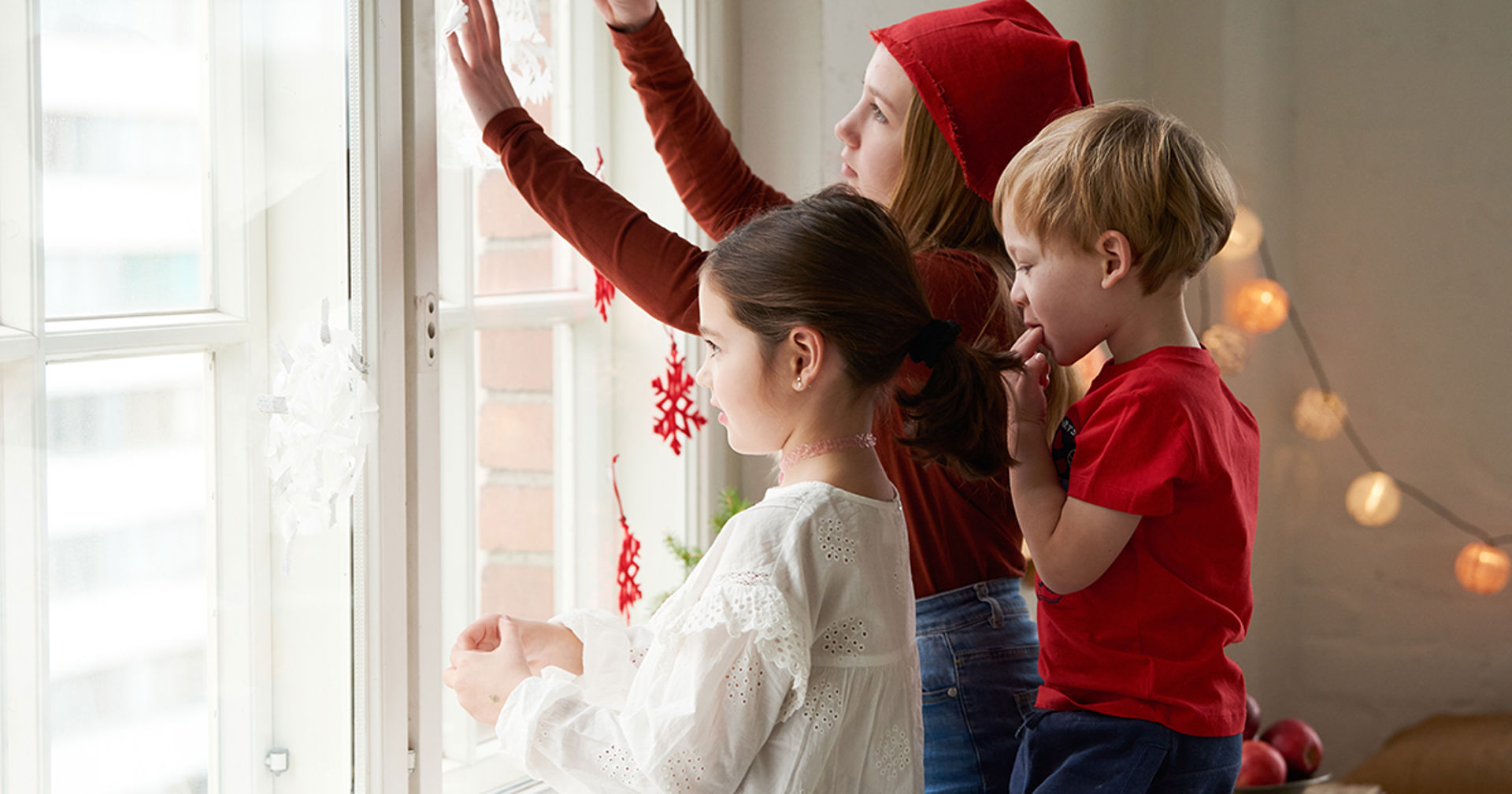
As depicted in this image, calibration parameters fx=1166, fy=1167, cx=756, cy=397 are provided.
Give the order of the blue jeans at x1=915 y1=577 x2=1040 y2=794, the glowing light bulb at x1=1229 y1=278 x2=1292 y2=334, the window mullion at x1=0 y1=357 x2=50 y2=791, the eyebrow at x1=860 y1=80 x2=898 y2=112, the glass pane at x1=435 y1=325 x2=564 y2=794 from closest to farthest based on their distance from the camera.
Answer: the window mullion at x1=0 y1=357 x2=50 y2=791 < the blue jeans at x1=915 y1=577 x2=1040 y2=794 < the eyebrow at x1=860 y1=80 x2=898 y2=112 < the glass pane at x1=435 y1=325 x2=564 y2=794 < the glowing light bulb at x1=1229 y1=278 x2=1292 y2=334

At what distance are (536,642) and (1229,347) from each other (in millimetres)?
1331

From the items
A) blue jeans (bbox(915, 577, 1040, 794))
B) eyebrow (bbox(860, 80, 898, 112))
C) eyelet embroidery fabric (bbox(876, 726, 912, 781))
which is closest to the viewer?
eyelet embroidery fabric (bbox(876, 726, 912, 781))

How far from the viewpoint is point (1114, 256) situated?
3.34ft

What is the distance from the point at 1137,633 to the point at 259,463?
2.54 ft

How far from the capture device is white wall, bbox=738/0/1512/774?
69.8 inches

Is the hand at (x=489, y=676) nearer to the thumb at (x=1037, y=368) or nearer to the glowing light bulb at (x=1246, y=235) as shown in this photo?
the thumb at (x=1037, y=368)

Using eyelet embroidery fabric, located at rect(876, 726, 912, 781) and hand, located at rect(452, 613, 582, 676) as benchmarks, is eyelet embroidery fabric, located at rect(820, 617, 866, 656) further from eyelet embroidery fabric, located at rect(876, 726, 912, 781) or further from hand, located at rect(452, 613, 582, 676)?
hand, located at rect(452, 613, 582, 676)

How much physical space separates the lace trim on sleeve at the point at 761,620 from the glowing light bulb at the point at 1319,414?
1324mm

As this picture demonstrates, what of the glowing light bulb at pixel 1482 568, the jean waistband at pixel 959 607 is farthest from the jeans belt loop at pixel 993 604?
the glowing light bulb at pixel 1482 568

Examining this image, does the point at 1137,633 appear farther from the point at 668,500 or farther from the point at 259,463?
the point at 668,500

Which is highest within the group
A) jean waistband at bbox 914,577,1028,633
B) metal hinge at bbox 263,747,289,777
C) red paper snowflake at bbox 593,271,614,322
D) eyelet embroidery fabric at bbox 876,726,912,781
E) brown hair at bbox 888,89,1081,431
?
brown hair at bbox 888,89,1081,431

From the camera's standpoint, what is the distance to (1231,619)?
1014 millimetres

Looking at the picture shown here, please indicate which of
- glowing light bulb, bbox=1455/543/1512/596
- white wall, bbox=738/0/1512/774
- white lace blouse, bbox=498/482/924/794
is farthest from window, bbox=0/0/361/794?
glowing light bulb, bbox=1455/543/1512/596

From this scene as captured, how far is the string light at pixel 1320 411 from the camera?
1780 millimetres
